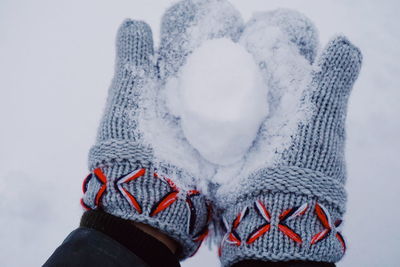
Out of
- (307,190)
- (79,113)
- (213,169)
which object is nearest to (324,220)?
(307,190)

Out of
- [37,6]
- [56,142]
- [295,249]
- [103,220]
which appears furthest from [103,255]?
[37,6]

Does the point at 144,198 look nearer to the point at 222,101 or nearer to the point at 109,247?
the point at 109,247

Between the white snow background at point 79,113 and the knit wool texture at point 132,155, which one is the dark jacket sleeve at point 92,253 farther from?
the white snow background at point 79,113

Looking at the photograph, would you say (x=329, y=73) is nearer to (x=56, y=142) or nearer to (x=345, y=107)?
(x=345, y=107)

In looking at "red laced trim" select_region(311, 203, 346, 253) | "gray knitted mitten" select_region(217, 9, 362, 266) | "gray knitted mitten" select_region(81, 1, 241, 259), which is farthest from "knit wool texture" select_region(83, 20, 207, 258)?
"red laced trim" select_region(311, 203, 346, 253)

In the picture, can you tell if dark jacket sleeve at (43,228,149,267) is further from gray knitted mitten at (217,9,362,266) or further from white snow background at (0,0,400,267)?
white snow background at (0,0,400,267)

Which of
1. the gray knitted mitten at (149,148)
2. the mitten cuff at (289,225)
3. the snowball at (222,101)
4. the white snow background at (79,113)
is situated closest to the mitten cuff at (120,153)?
the gray knitted mitten at (149,148)

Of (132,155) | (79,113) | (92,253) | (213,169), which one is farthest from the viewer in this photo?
(79,113)
